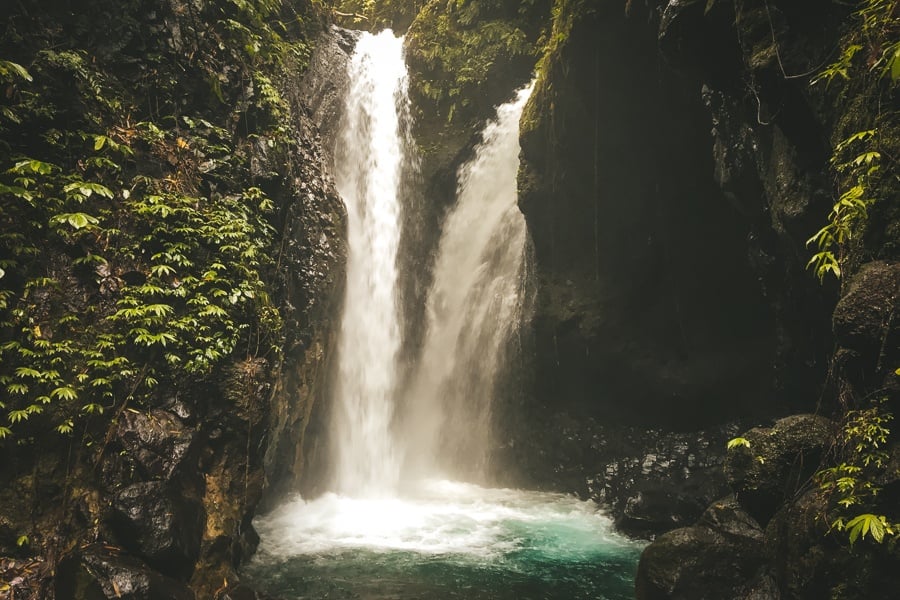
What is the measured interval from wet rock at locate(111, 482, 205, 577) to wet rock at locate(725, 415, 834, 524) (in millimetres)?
5663

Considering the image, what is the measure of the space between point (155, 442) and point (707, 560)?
588 cm

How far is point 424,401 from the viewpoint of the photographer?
44.5 feet

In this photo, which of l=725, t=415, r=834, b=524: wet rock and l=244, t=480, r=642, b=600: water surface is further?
l=244, t=480, r=642, b=600: water surface

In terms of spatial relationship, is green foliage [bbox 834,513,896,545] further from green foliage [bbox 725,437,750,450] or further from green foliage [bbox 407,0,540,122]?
green foliage [bbox 407,0,540,122]

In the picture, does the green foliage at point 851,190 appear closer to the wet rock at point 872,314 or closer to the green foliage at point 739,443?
the wet rock at point 872,314

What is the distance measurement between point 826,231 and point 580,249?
7.01 metres

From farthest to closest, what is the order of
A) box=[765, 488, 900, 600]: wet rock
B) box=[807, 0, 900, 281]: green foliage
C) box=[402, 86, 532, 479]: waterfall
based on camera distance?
box=[402, 86, 532, 479]: waterfall → box=[807, 0, 900, 281]: green foliage → box=[765, 488, 900, 600]: wet rock

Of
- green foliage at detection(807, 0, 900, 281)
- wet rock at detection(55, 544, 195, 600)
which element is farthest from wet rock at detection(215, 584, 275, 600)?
green foliage at detection(807, 0, 900, 281)

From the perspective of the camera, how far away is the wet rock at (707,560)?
216 inches

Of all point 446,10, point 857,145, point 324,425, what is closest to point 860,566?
point 857,145

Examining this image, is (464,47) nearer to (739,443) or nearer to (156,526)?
(739,443)

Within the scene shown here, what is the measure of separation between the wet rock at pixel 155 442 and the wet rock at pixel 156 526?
7.2 inches

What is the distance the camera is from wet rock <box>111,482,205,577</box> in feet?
16.5

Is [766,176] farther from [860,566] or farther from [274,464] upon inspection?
[274,464]
